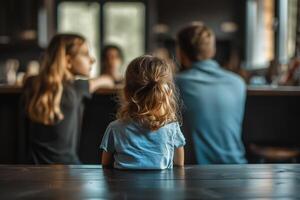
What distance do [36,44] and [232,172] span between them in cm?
659

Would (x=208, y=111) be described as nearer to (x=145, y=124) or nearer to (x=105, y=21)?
(x=145, y=124)

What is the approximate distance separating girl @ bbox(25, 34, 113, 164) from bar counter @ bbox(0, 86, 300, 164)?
0.50 m

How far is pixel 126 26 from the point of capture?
344 inches

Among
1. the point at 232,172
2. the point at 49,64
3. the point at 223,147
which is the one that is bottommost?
the point at 223,147

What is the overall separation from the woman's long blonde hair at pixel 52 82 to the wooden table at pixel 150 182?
0.97 metres

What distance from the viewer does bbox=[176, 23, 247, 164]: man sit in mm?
2615

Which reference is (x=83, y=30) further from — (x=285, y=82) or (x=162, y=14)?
(x=285, y=82)

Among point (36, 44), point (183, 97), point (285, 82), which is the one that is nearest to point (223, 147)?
point (183, 97)

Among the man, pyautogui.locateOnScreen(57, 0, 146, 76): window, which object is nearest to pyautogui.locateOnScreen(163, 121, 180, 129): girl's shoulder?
the man

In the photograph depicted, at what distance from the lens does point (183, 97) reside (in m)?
2.62

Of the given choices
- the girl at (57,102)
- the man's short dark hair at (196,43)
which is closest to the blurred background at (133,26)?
the man's short dark hair at (196,43)

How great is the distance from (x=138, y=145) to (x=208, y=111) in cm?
98

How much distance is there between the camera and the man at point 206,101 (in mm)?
2615

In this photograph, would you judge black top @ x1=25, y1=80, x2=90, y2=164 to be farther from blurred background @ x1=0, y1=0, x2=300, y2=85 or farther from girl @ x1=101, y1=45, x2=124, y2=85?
blurred background @ x1=0, y1=0, x2=300, y2=85
